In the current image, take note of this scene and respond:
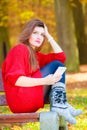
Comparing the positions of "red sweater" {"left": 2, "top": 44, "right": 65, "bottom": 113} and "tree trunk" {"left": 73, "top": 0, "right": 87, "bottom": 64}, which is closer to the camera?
"red sweater" {"left": 2, "top": 44, "right": 65, "bottom": 113}

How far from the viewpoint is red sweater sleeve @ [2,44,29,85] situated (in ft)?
15.7

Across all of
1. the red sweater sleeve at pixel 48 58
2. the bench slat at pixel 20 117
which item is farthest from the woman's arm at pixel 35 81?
the red sweater sleeve at pixel 48 58

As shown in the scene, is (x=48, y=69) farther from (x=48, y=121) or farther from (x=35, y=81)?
(x=48, y=121)

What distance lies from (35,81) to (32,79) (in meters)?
0.03

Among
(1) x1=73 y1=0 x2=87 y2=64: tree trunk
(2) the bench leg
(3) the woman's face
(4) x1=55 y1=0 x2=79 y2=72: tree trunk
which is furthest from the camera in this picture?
(1) x1=73 y1=0 x2=87 y2=64: tree trunk

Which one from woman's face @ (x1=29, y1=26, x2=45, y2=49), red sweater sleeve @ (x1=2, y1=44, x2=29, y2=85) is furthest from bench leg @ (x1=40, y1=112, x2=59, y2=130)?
woman's face @ (x1=29, y1=26, x2=45, y2=49)

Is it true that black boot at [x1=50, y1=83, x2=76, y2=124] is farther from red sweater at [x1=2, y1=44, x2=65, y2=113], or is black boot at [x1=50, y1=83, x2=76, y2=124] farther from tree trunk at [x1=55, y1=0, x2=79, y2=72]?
tree trunk at [x1=55, y1=0, x2=79, y2=72]

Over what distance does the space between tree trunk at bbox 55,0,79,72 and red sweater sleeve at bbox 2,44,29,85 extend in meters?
13.9

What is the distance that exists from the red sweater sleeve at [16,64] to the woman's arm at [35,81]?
47 millimetres

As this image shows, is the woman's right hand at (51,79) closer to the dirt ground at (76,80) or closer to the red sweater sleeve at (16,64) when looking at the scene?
the red sweater sleeve at (16,64)

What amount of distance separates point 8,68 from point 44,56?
2.39 feet

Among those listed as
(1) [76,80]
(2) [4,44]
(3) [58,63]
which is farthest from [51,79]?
(2) [4,44]

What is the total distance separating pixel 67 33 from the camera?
1903 centimetres

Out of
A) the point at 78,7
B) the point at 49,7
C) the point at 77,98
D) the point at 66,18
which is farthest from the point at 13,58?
the point at 49,7
